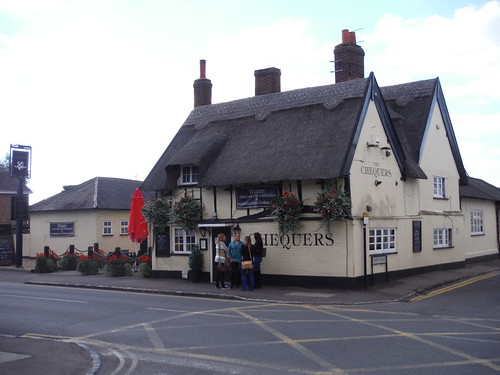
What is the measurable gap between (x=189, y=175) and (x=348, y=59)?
29.3ft

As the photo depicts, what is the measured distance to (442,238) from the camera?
79.3ft

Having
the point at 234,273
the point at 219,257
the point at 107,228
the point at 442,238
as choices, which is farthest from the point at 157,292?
the point at 107,228

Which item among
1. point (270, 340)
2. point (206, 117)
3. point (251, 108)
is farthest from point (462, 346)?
point (206, 117)

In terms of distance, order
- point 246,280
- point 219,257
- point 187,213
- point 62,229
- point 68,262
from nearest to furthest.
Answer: point 246,280 → point 219,257 → point 187,213 → point 68,262 → point 62,229

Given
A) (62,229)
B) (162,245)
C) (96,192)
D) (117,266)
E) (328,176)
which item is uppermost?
(96,192)

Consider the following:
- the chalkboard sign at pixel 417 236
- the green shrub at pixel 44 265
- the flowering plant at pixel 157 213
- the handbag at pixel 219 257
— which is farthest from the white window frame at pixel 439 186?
the green shrub at pixel 44 265

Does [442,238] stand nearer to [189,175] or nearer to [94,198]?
[189,175]

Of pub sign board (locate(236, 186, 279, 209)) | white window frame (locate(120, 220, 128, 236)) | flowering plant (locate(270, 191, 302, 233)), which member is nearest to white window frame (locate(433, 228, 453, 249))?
flowering plant (locate(270, 191, 302, 233))

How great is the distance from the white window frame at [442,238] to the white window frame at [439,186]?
5.15 feet

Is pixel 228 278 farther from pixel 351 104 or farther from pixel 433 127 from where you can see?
pixel 433 127

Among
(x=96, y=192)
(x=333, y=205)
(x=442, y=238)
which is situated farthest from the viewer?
A: (x=96, y=192)

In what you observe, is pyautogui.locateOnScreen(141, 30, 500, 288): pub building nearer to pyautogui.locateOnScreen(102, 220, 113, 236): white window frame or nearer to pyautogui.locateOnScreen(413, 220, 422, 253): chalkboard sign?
pyautogui.locateOnScreen(413, 220, 422, 253): chalkboard sign

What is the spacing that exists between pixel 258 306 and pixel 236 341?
5006 millimetres

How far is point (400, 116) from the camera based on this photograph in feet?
78.2
